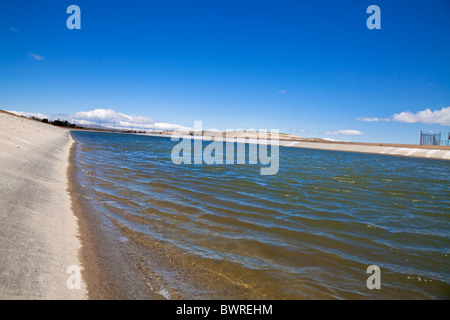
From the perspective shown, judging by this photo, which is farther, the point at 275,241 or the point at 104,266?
the point at 275,241

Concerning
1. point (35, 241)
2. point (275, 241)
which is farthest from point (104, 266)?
point (275, 241)

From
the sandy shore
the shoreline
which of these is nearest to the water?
the shoreline

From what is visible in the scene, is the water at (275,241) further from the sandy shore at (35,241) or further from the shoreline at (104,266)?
the sandy shore at (35,241)

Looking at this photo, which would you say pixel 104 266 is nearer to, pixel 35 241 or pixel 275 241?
pixel 35 241

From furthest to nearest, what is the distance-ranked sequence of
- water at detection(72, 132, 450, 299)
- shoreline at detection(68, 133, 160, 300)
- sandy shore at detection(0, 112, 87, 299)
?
1. water at detection(72, 132, 450, 299)
2. shoreline at detection(68, 133, 160, 300)
3. sandy shore at detection(0, 112, 87, 299)

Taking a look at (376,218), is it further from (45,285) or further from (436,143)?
(436,143)

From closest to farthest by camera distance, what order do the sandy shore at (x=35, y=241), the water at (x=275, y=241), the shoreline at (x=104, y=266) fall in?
the sandy shore at (x=35, y=241) < the shoreline at (x=104, y=266) < the water at (x=275, y=241)

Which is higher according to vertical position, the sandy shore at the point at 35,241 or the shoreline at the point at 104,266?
the sandy shore at the point at 35,241

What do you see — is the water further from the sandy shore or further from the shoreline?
the sandy shore

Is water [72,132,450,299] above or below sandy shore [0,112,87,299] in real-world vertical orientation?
below

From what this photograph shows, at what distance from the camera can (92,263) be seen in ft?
12.4

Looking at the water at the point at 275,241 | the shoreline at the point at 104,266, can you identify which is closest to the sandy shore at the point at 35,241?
the shoreline at the point at 104,266
